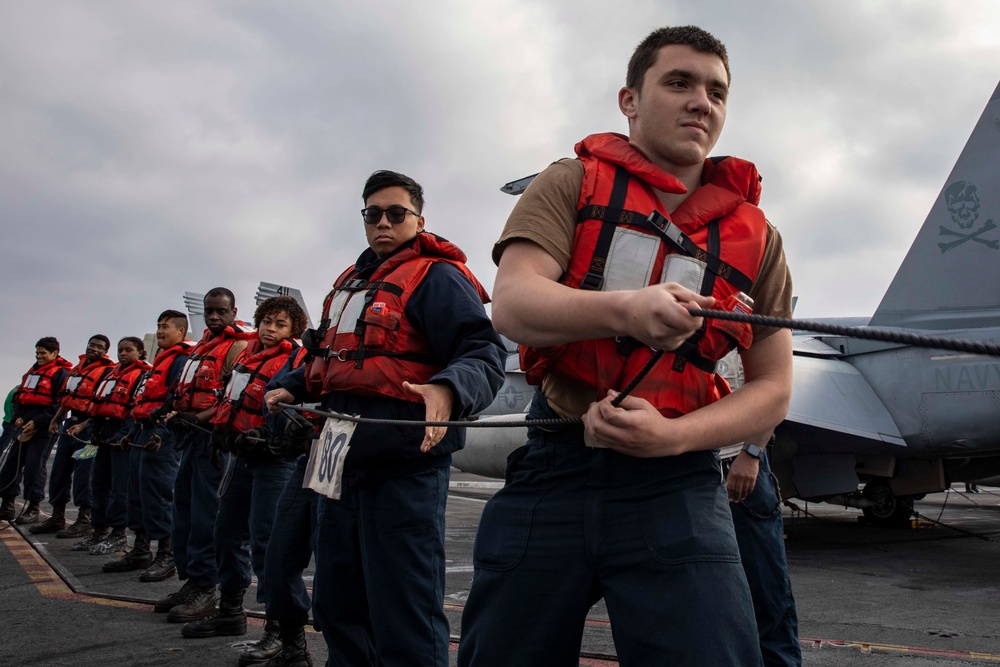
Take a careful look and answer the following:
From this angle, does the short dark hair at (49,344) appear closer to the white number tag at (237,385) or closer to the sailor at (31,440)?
the sailor at (31,440)

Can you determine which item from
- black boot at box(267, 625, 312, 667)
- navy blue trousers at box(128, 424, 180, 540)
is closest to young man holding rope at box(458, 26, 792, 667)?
black boot at box(267, 625, 312, 667)

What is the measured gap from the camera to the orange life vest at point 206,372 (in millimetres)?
5866

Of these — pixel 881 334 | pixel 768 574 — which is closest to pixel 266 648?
pixel 768 574

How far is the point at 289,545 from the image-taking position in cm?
346

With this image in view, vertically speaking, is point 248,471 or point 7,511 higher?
point 248,471

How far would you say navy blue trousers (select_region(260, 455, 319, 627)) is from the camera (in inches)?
135

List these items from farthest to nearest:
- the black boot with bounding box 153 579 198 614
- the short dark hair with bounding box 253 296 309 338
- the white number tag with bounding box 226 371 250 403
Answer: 1. the short dark hair with bounding box 253 296 309 338
2. the black boot with bounding box 153 579 198 614
3. the white number tag with bounding box 226 371 250 403

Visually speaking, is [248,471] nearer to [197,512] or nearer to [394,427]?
[197,512]

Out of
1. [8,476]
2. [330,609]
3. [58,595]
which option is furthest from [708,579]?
[8,476]

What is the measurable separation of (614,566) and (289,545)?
91.7 inches

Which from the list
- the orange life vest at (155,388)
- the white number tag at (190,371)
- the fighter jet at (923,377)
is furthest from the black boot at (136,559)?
the fighter jet at (923,377)

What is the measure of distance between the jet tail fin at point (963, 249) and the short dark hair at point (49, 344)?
37.1 feet

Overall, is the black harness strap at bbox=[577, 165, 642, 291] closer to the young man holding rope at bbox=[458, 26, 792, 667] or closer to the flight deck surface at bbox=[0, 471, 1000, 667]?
the young man holding rope at bbox=[458, 26, 792, 667]

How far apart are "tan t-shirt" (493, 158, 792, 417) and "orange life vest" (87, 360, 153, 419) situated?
7679mm
